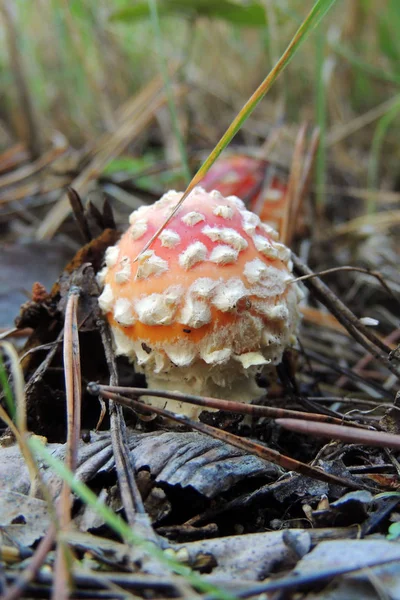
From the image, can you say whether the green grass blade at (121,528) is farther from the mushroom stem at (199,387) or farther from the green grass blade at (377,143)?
the green grass blade at (377,143)

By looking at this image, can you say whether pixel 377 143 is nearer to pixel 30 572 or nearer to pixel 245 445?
pixel 245 445

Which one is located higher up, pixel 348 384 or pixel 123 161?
pixel 123 161

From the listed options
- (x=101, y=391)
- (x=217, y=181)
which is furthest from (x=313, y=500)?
(x=217, y=181)

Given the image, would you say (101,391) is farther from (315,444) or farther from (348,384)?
(348,384)

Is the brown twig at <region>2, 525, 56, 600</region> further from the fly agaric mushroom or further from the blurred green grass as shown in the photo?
the blurred green grass

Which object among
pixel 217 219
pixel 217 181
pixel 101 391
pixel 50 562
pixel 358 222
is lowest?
pixel 50 562

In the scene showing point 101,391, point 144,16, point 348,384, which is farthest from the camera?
point 144,16
